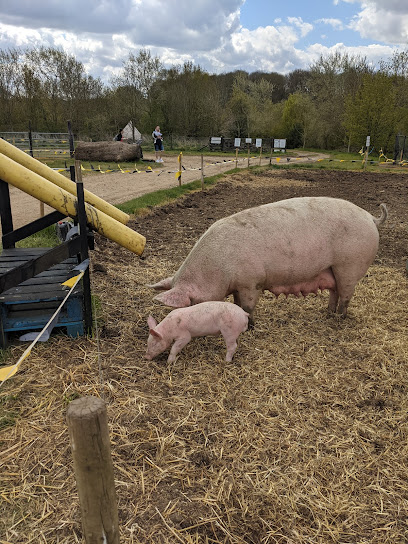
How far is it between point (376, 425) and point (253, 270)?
1.90 metres

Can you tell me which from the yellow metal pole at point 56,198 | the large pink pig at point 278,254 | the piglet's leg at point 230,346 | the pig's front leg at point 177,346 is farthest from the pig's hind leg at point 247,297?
the yellow metal pole at point 56,198

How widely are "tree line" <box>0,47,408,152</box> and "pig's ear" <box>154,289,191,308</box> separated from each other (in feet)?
93.3

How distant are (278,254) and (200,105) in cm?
3891

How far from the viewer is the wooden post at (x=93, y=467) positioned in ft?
4.84

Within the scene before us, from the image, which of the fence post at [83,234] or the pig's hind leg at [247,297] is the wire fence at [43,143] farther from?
the pig's hind leg at [247,297]

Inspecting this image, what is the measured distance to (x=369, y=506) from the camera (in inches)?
105

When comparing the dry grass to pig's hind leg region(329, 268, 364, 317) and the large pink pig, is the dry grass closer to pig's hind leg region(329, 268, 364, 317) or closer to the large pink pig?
pig's hind leg region(329, 268, 364, 317)

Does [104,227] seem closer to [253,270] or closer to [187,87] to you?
[253,270]

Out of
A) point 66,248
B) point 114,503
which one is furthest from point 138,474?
point 66,248

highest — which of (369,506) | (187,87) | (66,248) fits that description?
(187,87)

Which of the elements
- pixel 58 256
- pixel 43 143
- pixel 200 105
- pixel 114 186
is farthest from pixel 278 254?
pixel 200 105

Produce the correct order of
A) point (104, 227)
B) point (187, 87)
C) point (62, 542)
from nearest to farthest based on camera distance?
point (62, 542)
point (104, 227)
point (187, 87)

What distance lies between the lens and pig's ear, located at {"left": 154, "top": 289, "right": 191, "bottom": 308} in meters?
4.43

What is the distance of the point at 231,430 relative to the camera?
3299 millimetres
